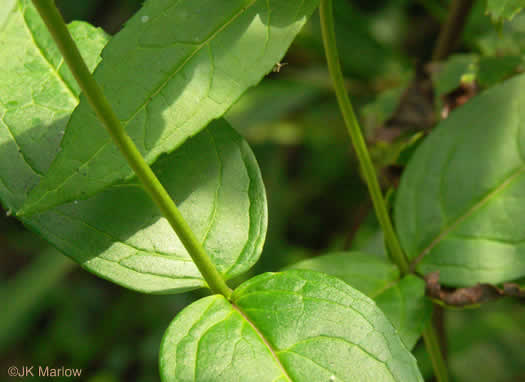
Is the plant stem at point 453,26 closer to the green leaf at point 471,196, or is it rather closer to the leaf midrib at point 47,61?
the green leaf at point 471,196

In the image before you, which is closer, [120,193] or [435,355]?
[120,193]

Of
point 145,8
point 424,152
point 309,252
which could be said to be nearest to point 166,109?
point 145,8

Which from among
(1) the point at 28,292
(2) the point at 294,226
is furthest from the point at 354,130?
(1) the point at 28,292

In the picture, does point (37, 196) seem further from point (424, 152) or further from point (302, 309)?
point (424, 152)

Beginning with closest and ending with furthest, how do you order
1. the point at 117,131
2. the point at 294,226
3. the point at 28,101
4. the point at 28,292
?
the point at 117,131 < the point at 28,101 < the point at 28,292 < the point at 294,226

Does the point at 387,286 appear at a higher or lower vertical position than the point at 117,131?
lower

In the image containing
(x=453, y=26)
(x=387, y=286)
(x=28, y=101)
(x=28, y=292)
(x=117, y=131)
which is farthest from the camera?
(x=28, y=292)

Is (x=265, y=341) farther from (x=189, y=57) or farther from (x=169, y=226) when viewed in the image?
(x=189, y=57)

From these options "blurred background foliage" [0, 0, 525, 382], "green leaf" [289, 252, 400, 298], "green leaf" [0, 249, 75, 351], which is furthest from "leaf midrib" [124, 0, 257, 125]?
"green leaf" [0, 249, 75, 351]
